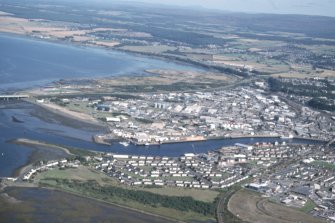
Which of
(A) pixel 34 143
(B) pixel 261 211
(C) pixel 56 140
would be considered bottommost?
(B) pixel 261 211

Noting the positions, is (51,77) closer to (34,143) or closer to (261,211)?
(34,143)

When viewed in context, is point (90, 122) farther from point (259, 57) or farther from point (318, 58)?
point (318, 58)

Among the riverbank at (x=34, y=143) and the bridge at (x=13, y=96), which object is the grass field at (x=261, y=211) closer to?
the riverbank at (x=34, y=143)

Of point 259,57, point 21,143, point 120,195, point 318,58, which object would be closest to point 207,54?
point 259,57

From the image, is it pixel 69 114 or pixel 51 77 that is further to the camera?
pixel 51 77

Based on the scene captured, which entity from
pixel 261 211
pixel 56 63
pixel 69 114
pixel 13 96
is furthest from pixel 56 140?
pixel 56 63

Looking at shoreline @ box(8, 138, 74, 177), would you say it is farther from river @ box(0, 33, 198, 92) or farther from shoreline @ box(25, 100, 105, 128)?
river @ box(0, 33, 198, 92)

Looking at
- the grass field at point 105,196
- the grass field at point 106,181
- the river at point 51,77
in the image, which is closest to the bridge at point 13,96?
the river at point 51,77

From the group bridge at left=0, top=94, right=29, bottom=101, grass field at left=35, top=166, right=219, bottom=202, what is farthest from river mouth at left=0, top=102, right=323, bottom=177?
bridge at left=0, top=94, right=29, bottom=101

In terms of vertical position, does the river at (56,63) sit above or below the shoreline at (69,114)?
above
